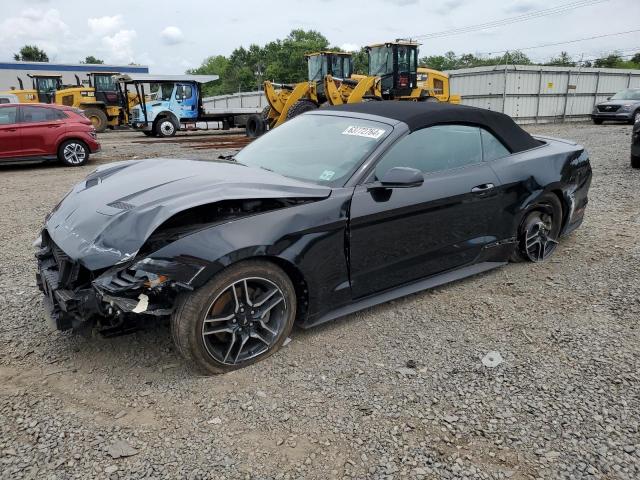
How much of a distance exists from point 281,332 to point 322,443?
0.83 meters

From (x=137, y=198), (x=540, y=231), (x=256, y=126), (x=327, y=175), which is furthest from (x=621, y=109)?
(x=137, y=198)

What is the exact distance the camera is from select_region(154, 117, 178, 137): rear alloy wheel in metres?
20.5

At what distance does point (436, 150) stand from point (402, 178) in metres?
0.72

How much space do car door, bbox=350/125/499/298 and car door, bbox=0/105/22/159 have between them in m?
10.3

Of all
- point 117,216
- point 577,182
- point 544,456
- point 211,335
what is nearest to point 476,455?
point 544,456

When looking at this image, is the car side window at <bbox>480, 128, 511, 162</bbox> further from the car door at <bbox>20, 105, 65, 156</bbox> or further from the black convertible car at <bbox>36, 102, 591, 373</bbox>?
the car door at <bbox>20, 105, 65, 156</bbox>

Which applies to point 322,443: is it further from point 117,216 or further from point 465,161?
point 465,161

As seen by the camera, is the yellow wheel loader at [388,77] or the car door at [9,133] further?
the yellow wheel loader at [388,77]

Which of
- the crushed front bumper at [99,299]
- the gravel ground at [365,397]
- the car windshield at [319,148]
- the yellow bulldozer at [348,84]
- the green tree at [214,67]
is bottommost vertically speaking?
the gravel ground at [365,397]

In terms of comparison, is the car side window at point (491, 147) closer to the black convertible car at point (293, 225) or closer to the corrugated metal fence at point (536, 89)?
the black convertible car at point (293, 225)

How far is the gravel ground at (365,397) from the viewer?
225 cm

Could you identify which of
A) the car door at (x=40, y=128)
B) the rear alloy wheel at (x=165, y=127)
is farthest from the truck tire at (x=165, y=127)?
the car door at (x=40, y=128)

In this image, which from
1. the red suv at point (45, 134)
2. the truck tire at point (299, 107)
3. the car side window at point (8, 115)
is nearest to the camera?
the car side window at point (8, 115)

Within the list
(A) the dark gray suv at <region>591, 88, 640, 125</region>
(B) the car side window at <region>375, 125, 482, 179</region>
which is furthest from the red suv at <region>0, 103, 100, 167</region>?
(A) the dark gray suv at <region>591, 88, 640, 125</region>
